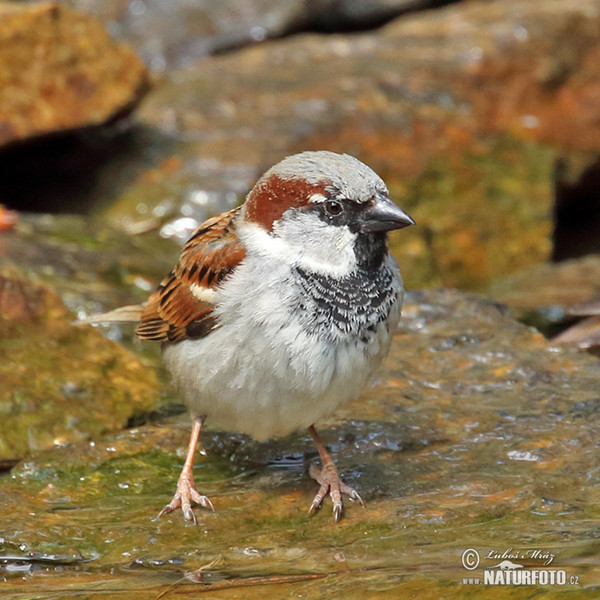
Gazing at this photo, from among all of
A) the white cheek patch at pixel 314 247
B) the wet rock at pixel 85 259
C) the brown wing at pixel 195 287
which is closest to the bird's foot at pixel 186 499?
the brown wing at pixel 195 287

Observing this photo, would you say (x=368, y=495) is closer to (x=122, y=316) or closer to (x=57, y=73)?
(x=122, y=316)

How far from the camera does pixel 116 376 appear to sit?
4672 millimetres

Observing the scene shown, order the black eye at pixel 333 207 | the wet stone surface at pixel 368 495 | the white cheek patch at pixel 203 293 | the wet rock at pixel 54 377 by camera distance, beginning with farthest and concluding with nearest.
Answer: the wet rock at pixel 54 377 < the white cheek patch at pixel 203 293 < the black eye at pixel 333 207 < the wet stone surface at pixel 368 495

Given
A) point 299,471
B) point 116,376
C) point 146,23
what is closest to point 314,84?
point 146,23

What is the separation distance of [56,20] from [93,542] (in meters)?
4.36

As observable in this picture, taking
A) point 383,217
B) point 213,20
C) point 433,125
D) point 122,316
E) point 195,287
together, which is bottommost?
point 433,125

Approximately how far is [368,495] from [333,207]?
3.40 feet

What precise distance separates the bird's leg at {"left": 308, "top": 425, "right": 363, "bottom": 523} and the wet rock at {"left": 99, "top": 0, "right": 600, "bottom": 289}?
10.1ft

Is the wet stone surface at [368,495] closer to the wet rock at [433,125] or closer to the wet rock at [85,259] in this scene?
the wet rock at [85,259]

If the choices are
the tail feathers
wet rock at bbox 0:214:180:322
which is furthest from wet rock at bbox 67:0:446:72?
the tail feathers

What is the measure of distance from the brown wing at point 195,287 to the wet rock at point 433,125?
96.6 inches

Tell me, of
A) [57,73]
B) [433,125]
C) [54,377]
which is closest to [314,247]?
[54,377]

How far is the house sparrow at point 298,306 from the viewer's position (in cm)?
337

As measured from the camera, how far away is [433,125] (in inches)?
290
